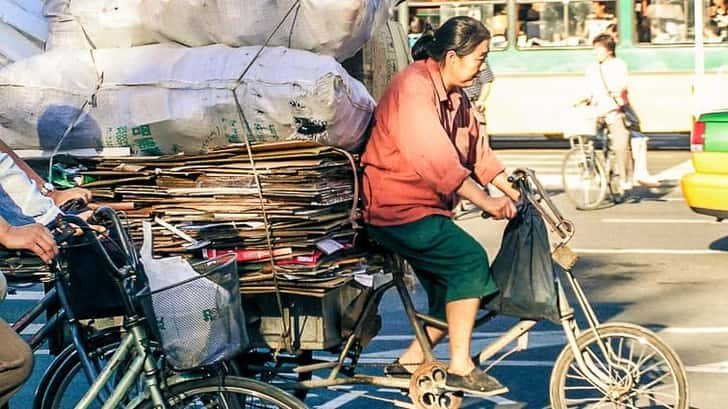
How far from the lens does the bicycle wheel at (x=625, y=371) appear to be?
5164 millimetres

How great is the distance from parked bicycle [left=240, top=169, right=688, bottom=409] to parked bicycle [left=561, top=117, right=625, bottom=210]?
812cm

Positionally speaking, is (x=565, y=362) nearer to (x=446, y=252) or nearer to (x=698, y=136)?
(x=446, y=252)

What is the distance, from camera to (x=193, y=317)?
12.7 ft

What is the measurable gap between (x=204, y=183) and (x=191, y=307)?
104cm

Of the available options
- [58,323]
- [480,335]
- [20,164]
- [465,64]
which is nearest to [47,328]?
[58,323]

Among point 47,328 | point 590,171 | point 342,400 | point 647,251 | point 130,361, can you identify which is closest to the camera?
point 130,361

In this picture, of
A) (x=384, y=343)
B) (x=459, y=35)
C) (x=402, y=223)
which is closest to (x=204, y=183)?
(x=402, y=223)

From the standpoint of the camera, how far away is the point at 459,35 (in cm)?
507

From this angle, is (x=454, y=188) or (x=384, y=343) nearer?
(x=454, y=188)

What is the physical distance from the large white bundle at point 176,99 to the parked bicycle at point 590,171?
857cm

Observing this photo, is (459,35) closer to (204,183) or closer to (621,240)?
(204,183)

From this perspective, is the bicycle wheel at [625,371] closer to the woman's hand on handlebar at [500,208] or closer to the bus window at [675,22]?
the woman's hand on handlebar at [500,208]

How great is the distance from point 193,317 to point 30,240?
1.77ft

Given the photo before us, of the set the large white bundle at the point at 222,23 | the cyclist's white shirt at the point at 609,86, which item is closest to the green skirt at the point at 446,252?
the large white bundle at the point at 222,23
